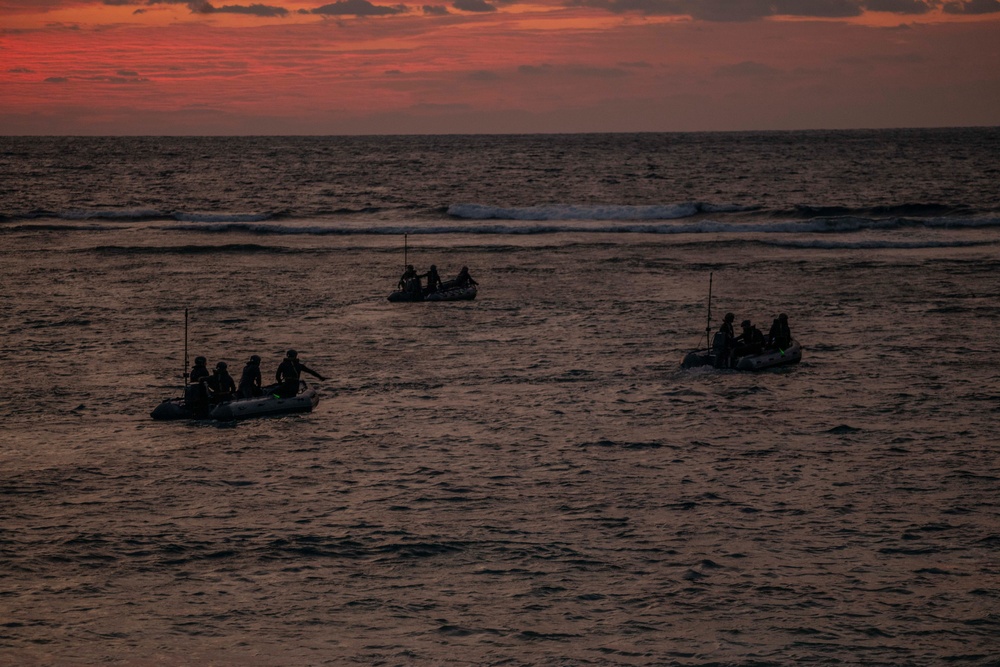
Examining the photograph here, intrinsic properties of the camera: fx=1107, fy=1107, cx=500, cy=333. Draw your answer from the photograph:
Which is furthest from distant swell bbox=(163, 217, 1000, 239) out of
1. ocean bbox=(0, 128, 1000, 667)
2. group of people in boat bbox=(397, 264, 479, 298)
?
group of people in boat bbox=(397, 264, 479, 298)

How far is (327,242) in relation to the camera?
59.9 m

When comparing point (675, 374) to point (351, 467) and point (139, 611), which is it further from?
point (139, 611)

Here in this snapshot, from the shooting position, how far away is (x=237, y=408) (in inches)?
902

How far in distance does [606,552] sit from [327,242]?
45.8m

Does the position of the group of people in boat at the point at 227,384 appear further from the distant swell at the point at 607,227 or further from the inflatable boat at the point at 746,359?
the distant swell at the point at 607,227

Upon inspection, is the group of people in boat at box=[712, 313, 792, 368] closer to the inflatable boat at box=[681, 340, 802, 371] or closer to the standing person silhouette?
the inflatable boat at box=[681, 340, 802, 371]

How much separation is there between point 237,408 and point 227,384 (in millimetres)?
669

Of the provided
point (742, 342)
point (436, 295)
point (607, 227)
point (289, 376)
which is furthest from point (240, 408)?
Answer: point (607, 227)

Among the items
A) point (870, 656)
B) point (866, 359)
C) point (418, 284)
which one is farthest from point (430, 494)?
point (418, 284)

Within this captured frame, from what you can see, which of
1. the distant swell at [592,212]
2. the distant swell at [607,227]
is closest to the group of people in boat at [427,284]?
the distant swell at [607,227]

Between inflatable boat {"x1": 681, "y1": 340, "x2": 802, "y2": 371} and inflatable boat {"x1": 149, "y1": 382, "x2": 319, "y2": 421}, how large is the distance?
9.78 meters

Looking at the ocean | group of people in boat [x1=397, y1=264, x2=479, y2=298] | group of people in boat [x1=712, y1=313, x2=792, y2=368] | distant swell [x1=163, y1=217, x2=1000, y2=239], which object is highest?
distant swell [x1=163, y1=217, x2=1000, y2=239]

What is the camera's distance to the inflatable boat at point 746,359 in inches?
1064

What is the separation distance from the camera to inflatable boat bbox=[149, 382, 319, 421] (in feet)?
75.1
